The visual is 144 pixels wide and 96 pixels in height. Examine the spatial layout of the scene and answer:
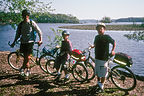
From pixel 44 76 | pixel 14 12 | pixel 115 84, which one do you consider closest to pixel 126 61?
pixel 115 84

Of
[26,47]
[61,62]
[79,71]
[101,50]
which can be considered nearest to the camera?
[101,50]

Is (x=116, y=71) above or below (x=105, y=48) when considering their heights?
below

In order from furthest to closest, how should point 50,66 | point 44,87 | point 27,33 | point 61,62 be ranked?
point 50,66 < point 61,62 < point 27,33 < point 44,87

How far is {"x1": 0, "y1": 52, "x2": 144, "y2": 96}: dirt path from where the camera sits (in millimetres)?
4812

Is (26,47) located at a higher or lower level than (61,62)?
higher

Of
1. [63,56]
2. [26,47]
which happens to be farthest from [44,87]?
[26,47]

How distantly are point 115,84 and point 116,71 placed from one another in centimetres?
51

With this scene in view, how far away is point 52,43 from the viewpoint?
11234 millimetres

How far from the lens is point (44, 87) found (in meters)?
5.23

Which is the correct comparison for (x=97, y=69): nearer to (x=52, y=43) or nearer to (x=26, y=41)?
(x=26, y=41)

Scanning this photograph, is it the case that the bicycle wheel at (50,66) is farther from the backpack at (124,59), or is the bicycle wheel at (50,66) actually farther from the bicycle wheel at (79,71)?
the backpack at (124,59)

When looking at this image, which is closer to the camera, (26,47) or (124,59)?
(124,59)

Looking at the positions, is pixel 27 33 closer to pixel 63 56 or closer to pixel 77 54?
pixel 63 56

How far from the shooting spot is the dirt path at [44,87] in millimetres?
4812
